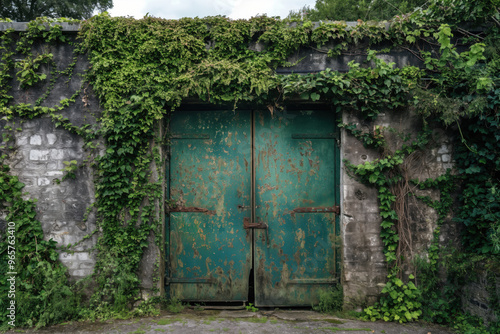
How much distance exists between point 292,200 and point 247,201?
0.59 m

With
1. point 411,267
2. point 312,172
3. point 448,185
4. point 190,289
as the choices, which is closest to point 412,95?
point 448,185

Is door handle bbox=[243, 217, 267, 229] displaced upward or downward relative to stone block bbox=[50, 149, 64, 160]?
downward

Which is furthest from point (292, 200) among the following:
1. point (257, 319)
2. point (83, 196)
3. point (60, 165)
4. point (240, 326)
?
point (60, 165)

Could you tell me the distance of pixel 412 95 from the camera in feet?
12.9

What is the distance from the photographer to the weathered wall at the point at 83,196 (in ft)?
13.3

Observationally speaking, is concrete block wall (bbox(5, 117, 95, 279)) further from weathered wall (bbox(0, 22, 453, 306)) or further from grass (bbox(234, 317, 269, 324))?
grass (bbox(234, 317, 269, 324))

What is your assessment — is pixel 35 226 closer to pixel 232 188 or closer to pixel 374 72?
pixel 232 188

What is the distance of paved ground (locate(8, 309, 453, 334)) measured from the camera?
3.64m

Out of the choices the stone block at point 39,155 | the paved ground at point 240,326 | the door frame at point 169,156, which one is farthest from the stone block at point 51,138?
the paved ground at point 240,326

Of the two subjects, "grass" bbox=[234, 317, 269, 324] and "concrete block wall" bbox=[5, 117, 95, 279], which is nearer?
"grass" bbox=[234, 317, 269, 324]

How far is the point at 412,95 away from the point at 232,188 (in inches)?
97.4

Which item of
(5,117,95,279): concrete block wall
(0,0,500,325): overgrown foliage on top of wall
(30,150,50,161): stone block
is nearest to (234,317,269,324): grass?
(0,0,500,325): overgrown foliage on top of wall

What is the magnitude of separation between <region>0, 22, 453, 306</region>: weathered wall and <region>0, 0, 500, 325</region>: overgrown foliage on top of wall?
116 millimetres

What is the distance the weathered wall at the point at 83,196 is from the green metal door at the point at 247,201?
332mm
